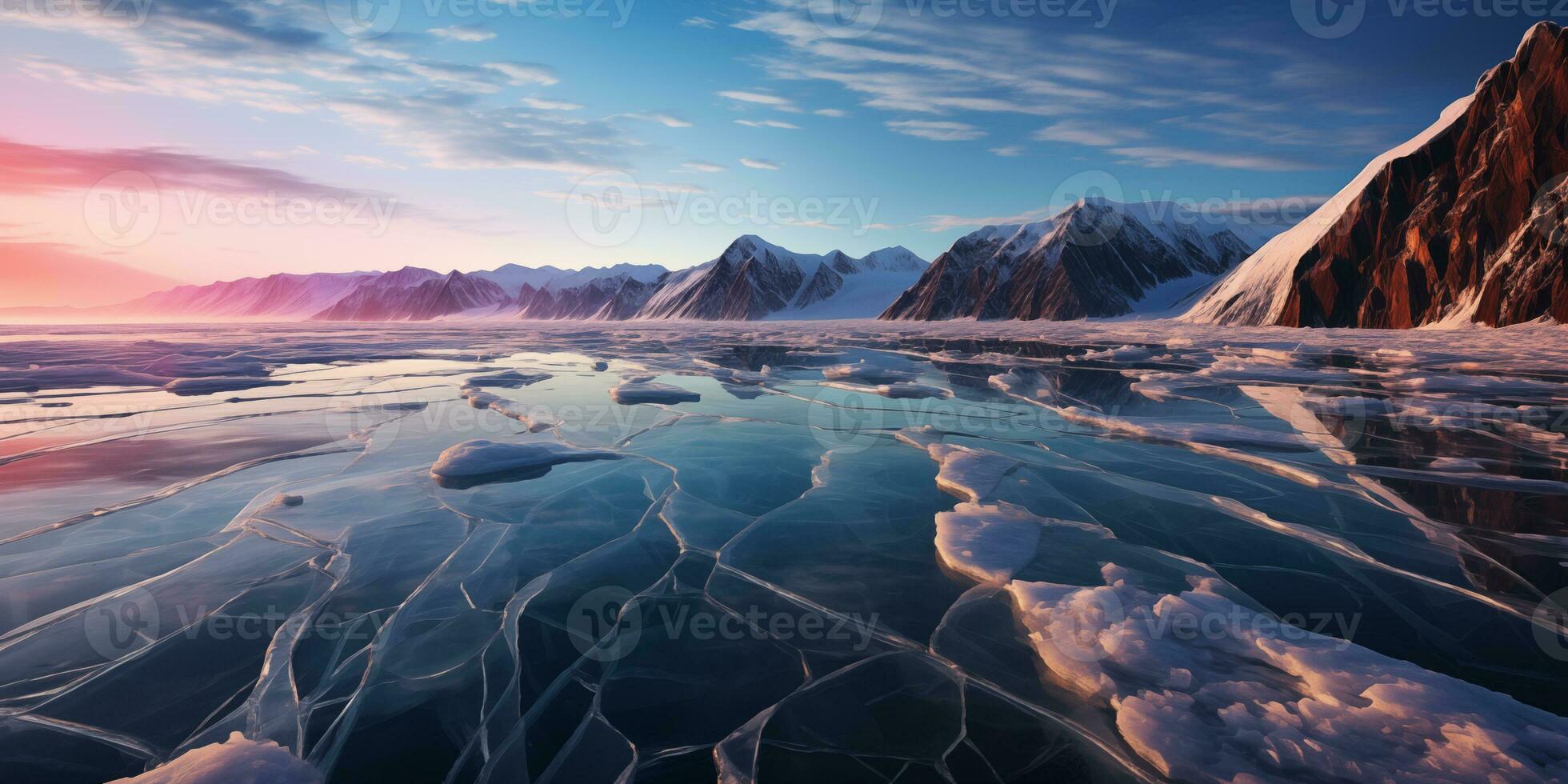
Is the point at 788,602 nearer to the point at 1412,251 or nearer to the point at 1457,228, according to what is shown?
the point at 1457,228

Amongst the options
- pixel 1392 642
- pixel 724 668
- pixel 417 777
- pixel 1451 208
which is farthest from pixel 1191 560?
pixel 1451 208

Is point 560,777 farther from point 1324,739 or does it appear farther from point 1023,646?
point 1324,739

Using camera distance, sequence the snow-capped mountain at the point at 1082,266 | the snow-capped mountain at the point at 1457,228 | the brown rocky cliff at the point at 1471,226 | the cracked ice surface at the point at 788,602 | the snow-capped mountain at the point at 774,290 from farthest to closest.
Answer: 1. the snow-capped mountain at the point at 774,290
2. the snow-capped mountain at the point at 1082,266
3. the snow-capped mountain at the point at 1457,228
4. the brown rocky cliff at the point at 1471,226
5. the cracked ice surface at the point at 788,602

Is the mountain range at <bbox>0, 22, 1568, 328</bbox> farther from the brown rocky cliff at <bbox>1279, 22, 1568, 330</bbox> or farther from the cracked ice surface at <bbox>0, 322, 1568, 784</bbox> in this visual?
the cracked ice surface at <bbox>0, 322, 1568, 784</bbox>

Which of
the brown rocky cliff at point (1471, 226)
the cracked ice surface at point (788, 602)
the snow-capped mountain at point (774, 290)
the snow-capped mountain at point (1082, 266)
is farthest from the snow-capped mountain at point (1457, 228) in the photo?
the snow-capped mountain at point (774, 290)

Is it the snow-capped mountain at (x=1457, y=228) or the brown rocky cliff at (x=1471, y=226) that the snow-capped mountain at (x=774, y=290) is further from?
the brown rocky cliff at (x=1471, y=226)

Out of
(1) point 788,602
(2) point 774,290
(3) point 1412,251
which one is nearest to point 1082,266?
(3) point 1412,251
